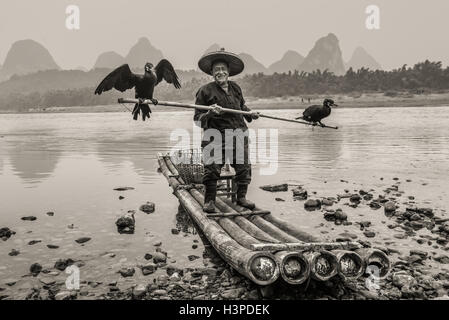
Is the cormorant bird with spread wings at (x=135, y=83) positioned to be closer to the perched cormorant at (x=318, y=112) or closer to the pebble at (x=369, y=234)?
the perched cormorant at (x=318, y=112)

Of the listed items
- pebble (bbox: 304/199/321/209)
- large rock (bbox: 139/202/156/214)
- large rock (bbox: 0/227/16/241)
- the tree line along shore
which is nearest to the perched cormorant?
pebble (bbox: 304/199/321/209)

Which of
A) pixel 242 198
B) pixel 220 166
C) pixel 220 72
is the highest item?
pixel 220 72

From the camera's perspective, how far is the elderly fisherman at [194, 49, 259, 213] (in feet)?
24.8

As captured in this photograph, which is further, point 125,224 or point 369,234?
point 125,224

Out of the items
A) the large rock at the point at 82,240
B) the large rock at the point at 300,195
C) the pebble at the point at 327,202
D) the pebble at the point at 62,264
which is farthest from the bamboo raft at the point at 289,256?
the large rock at the point at 300,195

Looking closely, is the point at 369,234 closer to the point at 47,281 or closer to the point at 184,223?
the point at 184,223

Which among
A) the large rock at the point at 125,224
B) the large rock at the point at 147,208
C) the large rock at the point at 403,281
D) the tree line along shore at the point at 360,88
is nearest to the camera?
the large rock at the point at 403,281

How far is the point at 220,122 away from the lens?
7574 mm

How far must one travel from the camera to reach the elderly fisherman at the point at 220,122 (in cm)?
755

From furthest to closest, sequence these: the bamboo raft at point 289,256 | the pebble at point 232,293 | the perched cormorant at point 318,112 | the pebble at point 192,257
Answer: the perched cormorant at point 318,112 < the pebble at point 192,257 < the pebble at point 232,293 < the bamboo raft at point 289,256

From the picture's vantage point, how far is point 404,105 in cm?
8444

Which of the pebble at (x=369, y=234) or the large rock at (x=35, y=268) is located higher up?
the pebble at (x=369, y=234)

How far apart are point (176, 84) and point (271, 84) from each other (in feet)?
325

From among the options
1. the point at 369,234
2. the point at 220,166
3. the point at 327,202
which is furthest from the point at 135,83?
the point at 327,202
